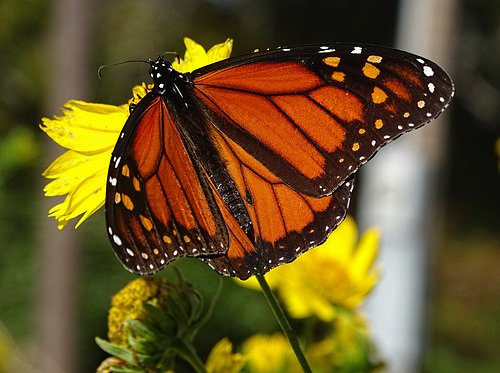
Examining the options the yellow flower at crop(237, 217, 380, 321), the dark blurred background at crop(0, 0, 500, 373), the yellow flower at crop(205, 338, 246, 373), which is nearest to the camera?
the yellow flower at crop(205, 338, 246, 373)

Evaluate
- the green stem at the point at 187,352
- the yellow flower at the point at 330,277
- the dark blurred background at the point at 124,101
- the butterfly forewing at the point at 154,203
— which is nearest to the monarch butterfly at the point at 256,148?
the butterfly forewing at the point at 154,203

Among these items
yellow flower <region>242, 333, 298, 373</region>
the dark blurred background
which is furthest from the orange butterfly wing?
the dark blurred background

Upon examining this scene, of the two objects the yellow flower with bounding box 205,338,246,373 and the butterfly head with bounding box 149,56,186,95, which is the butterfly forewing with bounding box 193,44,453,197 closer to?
the butterfly head with bounding box 149,56,186,95

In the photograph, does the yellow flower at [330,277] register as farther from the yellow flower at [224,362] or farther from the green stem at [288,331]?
the green stem at [288,331]

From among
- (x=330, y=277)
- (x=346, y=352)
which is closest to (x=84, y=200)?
(x=346, y=352)

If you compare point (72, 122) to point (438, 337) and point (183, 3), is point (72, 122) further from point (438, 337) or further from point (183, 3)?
point (183, 3)

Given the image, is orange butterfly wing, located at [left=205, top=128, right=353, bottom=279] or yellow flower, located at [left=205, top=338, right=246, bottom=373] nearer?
orange butterfly wing, located at [left=205, top=128, right=353, bottom=279]

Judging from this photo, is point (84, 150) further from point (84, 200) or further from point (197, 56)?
point (197, 56)
